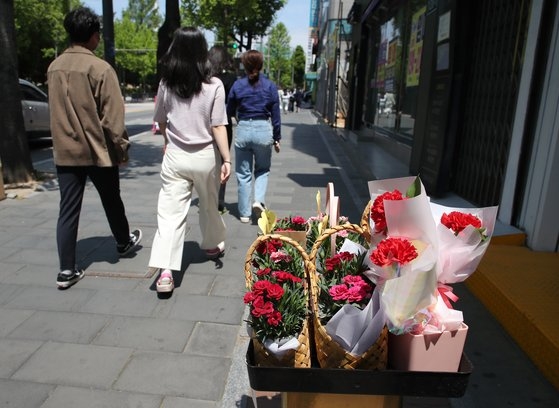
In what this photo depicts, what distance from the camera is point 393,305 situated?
50.0 inches

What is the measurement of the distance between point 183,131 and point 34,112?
9.51 metres

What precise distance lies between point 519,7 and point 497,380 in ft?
11.3

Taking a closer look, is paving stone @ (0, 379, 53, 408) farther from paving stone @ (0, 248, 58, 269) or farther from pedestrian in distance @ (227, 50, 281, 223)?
pedestrian in distance @ (227, 50, 281, 223)

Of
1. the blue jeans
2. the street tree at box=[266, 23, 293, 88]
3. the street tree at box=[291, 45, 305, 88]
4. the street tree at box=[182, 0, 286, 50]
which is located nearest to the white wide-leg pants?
the blue jeans

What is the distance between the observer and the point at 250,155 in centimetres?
520

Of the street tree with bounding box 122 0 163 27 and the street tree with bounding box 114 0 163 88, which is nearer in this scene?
the street tree with bounding box 114 0 163 88

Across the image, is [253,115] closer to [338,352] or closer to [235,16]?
[338,352]

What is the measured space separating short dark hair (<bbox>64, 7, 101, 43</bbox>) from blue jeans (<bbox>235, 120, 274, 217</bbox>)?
1.96 meters

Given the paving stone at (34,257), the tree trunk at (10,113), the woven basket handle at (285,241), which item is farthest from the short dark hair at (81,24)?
the tree trunk at (10,113)

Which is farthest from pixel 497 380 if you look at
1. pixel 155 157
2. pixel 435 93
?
pixel 155 157

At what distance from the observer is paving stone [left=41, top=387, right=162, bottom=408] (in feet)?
7.54

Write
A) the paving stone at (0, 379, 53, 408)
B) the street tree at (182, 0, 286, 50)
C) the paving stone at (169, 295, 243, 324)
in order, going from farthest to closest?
the street tree at (182, 0, 286, 50) → the paving stone at (169, 295, 243, 324) → the paving stone at (0, 379, 53, 408)

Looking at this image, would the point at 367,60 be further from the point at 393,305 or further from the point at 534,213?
the point at 393,305

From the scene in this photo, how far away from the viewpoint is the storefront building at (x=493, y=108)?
3.58m
